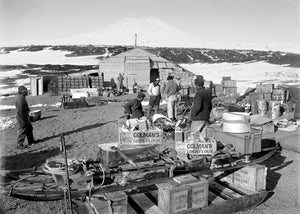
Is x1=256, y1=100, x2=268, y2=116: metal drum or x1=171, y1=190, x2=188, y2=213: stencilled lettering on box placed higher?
x1=256, y1=100, x2=268, y2=116: metal drum

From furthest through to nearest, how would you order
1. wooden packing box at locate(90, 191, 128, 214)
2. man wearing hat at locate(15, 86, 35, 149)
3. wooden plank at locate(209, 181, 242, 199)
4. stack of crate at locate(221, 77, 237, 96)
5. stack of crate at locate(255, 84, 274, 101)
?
stack of crate at locate(221, 77, 237, 96), stack of crate at locate(255, 84, 274, 101), man wearing hat at locate(15, 86, 35, 149), wooden plank at locate(209, 181, 242, 199), wooden packing box at locate(90, 191, 128, 214)

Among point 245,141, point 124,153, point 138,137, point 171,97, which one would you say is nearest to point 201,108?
point 245,141

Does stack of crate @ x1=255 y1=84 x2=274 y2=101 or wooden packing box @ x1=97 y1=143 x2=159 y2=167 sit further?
stack of crate @ x1=255 y1=84 x2=274 y2=101

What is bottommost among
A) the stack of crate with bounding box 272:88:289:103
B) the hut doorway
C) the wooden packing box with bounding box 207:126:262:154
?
the wooden packing box with bounding box 207:126:262:154

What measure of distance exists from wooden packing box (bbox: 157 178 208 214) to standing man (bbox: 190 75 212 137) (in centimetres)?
196

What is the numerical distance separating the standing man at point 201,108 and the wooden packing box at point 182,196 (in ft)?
6.41

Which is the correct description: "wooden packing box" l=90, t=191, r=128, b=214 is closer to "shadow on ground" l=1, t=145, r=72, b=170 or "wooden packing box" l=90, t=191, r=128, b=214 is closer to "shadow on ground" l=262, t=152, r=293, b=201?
"shadow on ground" l=262, t=152, r=293, b=201

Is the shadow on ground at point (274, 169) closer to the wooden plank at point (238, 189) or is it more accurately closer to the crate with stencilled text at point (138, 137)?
the wooden plank at point (238, 189)

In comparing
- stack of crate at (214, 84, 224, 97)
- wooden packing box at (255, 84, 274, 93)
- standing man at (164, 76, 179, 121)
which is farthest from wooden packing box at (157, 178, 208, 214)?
stack of crate at (214, 84, 224, 97)

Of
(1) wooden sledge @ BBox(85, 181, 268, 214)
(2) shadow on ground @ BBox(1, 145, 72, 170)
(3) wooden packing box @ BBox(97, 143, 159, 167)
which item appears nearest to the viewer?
(1) wooden sledge @ BBox(85, 181, 268, 214)

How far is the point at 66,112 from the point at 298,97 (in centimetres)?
1071

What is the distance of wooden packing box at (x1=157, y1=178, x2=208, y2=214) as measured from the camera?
4.88 metres

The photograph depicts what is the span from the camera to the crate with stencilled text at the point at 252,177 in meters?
5.89

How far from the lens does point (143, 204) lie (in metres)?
5.34
